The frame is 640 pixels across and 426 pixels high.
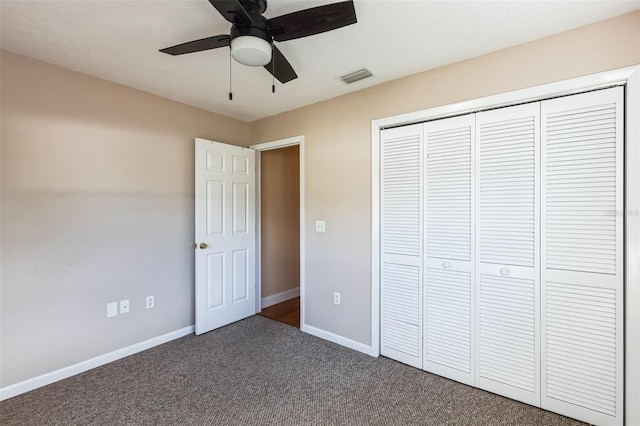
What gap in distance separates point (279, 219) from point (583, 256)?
3308 millimetres

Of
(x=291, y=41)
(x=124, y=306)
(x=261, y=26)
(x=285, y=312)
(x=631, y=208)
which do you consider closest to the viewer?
(x=261, y=26)

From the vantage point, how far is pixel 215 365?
8.07ft

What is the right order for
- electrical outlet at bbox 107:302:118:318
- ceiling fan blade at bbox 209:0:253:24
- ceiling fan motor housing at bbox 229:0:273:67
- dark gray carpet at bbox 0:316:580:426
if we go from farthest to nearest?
electrical outlet at bbox 107:302:118:318 → dark gray carpet at bbox 0:316:580:426 → ceiling fan motor housing at bbox 229:0:273:67 → ceiling fan blade at bbox 209:0:253:24

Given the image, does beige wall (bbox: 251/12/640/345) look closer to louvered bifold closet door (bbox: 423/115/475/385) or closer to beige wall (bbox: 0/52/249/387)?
louvered bifold closet door (bbox: 423/115/475/385)

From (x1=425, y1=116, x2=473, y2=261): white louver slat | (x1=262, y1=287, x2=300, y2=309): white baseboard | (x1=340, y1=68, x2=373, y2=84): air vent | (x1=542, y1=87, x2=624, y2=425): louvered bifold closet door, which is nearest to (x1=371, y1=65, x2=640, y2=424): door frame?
(x1=542, y1=87, x2=624, y2=425): louvered bifold closet door

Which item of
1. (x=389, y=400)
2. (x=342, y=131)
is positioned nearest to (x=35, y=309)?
(x=389, y=400)

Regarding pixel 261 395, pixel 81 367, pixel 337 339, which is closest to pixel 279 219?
pixel 337 339

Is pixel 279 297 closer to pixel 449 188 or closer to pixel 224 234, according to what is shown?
pixel 224 234

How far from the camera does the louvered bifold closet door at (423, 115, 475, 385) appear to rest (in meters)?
2.17

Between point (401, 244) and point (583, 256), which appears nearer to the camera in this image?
point (583, 256)

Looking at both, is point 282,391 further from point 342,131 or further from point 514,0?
point 514,0

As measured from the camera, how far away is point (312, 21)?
1.38m

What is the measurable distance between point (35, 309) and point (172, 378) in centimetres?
114

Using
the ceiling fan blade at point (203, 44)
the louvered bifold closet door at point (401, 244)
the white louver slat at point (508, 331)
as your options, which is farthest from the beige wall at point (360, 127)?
the ceiling fan blade at point (203, 44)
